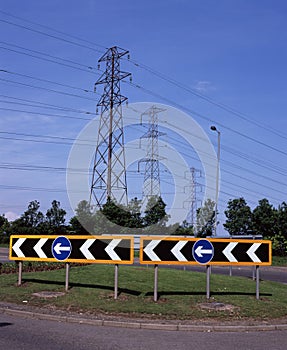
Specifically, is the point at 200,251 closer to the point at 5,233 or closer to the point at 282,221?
the point at 282,221

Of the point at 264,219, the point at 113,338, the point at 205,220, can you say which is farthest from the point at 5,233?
the point at 113,338

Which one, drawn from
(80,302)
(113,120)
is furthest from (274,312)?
(113,120)

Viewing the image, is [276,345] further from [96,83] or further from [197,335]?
[96,83]

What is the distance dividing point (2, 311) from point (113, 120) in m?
31.4

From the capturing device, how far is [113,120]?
135 ft

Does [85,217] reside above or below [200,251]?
above

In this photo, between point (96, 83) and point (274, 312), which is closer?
point (274, 312)

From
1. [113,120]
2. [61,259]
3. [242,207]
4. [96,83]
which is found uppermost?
[96,83]

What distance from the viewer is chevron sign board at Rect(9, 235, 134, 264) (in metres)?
12.7

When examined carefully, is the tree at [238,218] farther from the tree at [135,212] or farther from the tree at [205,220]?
the tree at [135,212]

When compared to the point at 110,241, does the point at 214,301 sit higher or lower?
lower

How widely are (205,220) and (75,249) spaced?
4697 centimetres

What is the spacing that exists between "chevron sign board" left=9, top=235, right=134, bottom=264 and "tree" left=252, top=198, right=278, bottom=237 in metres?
42.2

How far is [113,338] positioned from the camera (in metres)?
8.41
